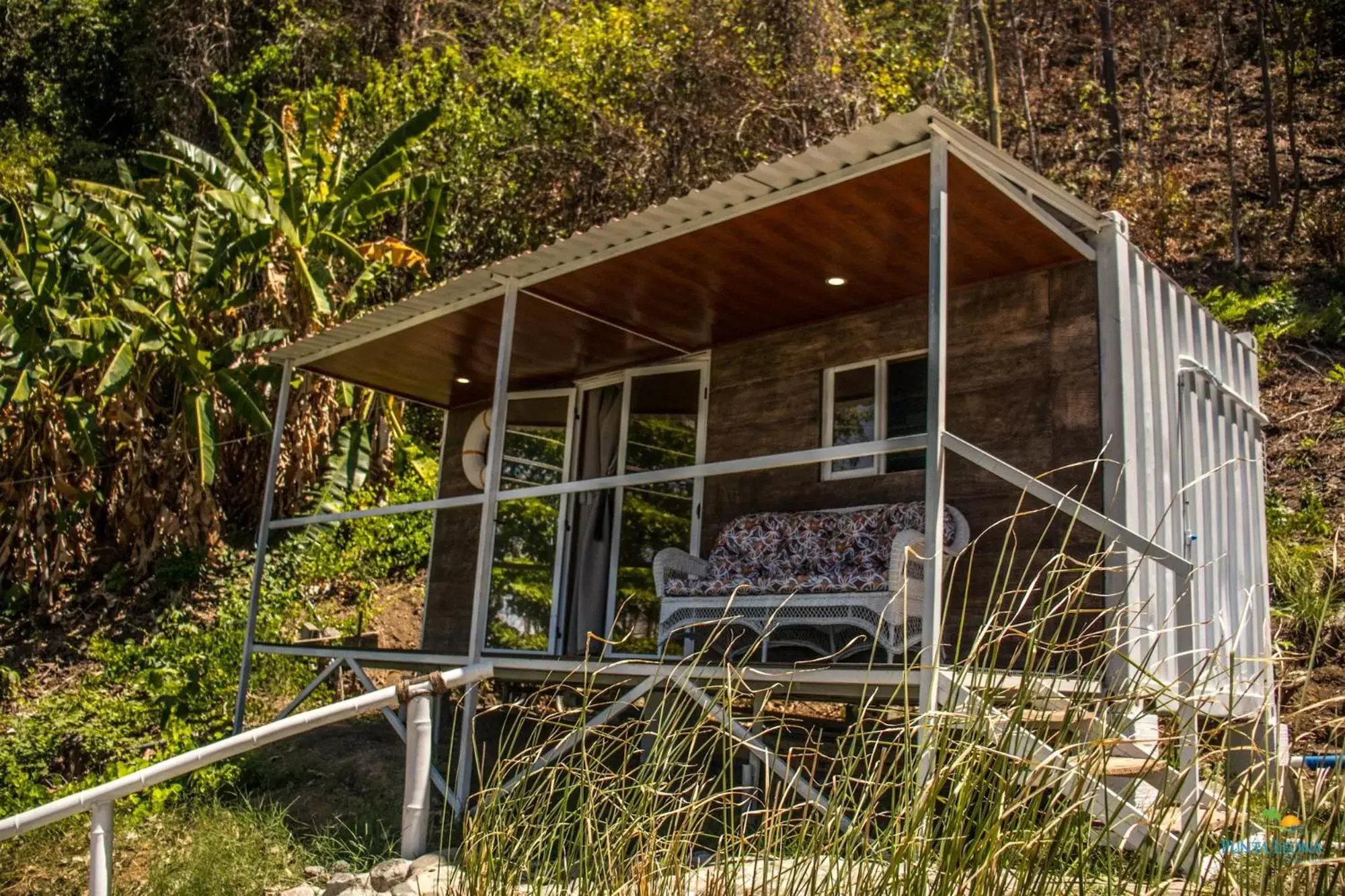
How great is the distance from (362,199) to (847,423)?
5.97 m

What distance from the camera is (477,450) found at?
33.8 ft

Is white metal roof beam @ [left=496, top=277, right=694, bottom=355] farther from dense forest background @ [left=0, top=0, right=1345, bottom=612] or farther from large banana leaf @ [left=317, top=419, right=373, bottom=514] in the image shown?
large banana leaf @ [left=317, top=419, right=373, bottom=514]

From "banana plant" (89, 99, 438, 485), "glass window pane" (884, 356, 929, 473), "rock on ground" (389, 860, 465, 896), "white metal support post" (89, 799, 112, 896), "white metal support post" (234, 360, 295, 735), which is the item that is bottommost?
"rock on ground" (389, 860, 465, 896)

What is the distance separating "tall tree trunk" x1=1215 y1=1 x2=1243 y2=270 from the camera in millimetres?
13992

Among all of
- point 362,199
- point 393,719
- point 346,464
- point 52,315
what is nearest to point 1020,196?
point 393,719

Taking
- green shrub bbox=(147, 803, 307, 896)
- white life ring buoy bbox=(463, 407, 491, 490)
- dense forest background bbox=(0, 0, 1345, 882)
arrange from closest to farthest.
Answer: green shrub bbox=(147, 803, 307, 896) → white life ring buoy bbox=(463, 407, 491, 490) → dense forest background bbox=(0, 0, 1345, 882)

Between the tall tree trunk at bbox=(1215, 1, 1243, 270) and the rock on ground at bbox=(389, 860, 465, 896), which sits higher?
the tall tree trunk at bbox=(1215, 1, 1243, 270)

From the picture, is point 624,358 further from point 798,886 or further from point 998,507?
point 798,886

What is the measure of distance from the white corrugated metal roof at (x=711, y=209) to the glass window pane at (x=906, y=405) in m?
1.44

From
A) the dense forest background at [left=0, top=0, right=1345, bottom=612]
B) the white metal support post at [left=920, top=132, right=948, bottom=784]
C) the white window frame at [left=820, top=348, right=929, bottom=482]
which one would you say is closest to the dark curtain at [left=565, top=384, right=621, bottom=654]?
the white window frame at [left=820, top=348, right=929, bottom=482]

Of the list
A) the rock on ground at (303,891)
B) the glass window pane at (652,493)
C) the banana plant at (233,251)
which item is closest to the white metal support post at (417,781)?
the rock on ground at (303,891)

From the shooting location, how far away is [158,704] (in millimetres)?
9852

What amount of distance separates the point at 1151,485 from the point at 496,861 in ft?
14.4

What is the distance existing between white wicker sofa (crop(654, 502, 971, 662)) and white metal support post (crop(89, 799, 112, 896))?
2.61m
